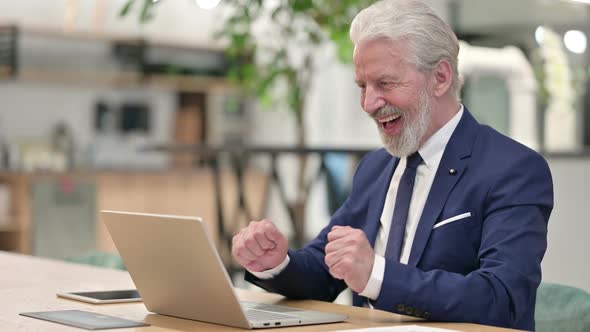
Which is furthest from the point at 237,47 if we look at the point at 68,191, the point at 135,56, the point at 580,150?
the point at 135,56

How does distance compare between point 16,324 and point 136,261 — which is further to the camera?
point 136,261

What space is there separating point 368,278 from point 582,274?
3.26 metres

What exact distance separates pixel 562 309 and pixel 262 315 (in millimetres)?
682

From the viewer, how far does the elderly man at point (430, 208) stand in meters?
1.95

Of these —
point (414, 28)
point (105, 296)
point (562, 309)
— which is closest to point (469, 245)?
point (562, 309)

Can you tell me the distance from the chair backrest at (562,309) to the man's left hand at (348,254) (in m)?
0.51

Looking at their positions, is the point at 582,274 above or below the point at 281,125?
below

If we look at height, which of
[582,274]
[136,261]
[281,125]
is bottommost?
[582,274]

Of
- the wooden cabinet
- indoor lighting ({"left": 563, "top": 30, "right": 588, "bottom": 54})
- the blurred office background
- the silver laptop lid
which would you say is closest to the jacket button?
the silver laptop lid

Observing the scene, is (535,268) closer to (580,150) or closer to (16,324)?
(16,324)

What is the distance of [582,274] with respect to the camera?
495 cm

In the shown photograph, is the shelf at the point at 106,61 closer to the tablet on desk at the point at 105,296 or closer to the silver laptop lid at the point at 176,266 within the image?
the tablet on desk at the point at 105,296

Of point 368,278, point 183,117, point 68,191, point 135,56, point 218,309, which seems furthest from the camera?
point 183,117

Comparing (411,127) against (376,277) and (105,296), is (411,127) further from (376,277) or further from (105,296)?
(105,296)
